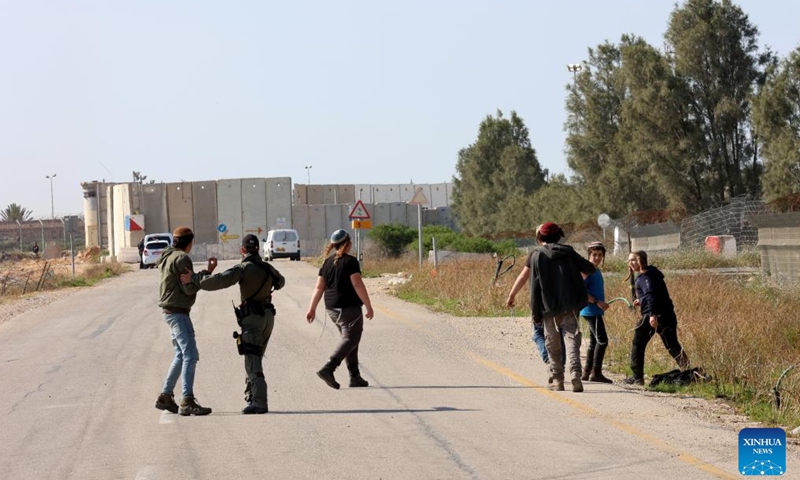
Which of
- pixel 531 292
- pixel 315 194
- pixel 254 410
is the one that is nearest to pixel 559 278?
pixel 531 292

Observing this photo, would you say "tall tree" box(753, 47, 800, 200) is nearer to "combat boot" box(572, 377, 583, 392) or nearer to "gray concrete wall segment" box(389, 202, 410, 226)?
"combat boot" box(572, 377, 583, 392)

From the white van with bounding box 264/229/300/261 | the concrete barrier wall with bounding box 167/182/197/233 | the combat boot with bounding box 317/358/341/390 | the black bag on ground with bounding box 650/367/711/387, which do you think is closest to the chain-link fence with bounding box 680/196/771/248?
the white van with bounding box 264/229/300/261

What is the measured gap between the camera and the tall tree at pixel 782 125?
4131 centimetres

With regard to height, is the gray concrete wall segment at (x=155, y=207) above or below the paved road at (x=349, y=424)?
above

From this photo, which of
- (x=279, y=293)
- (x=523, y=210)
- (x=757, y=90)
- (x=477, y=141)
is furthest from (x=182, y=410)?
(x=477, y=141)

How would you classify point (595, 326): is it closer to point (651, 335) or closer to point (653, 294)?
point (651, 335)

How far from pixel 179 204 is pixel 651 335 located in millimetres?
71720

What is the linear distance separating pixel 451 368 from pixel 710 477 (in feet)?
21.6

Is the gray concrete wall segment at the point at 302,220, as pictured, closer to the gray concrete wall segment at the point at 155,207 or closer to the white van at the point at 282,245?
the gray concrete wall segment at the point at 155,207

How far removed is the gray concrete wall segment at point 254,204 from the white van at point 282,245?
764 inches

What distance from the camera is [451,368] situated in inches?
552

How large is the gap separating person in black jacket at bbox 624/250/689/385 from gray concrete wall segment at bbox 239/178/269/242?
225 feet

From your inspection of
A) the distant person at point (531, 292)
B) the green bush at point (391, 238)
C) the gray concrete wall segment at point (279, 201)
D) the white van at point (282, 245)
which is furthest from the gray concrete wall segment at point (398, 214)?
the distant person at point (531, 292)

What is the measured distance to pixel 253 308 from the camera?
36.0 feet
